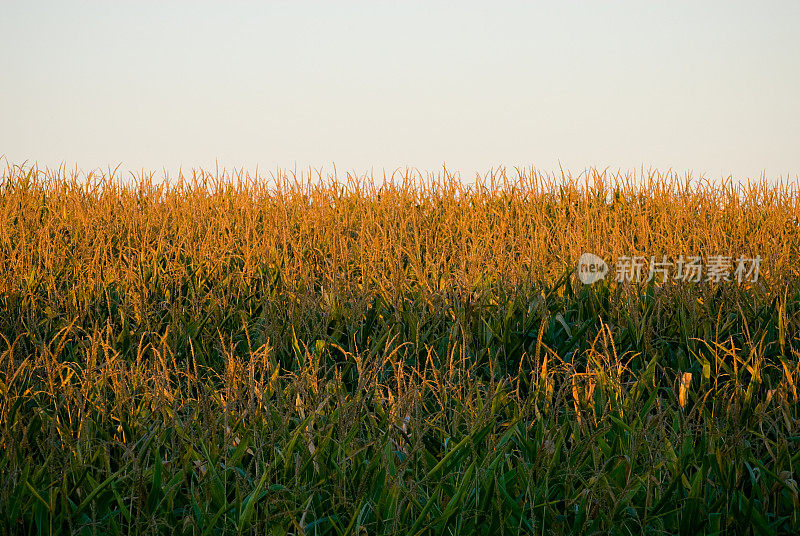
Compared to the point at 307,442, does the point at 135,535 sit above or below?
below

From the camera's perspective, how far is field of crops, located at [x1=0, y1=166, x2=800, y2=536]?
6.25 ft

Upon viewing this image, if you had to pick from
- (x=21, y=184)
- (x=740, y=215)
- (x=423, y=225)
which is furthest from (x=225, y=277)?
(x=740, y=215)

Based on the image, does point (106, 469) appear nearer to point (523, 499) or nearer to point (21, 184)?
point (523, 499)

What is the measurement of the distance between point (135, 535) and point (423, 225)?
3545mm

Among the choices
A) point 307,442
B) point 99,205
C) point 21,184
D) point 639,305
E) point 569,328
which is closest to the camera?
point 307,442

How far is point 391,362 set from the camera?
2.83 m

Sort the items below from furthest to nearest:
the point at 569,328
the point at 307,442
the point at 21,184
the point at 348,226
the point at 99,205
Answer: the point at 21,184
the point at 99,205
the point at 348,226
the point at 569,328
the point at 307,442

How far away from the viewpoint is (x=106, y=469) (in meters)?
2.06

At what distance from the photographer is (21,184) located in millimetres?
6180

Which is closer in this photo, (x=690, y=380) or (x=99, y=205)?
(x=690, y=380)

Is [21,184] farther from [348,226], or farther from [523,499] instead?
[523,499]

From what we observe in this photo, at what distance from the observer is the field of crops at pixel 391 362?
191cm

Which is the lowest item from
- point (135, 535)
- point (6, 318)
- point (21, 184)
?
point (135, 535)

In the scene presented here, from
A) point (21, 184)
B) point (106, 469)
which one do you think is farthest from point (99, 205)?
point (106, 469)
